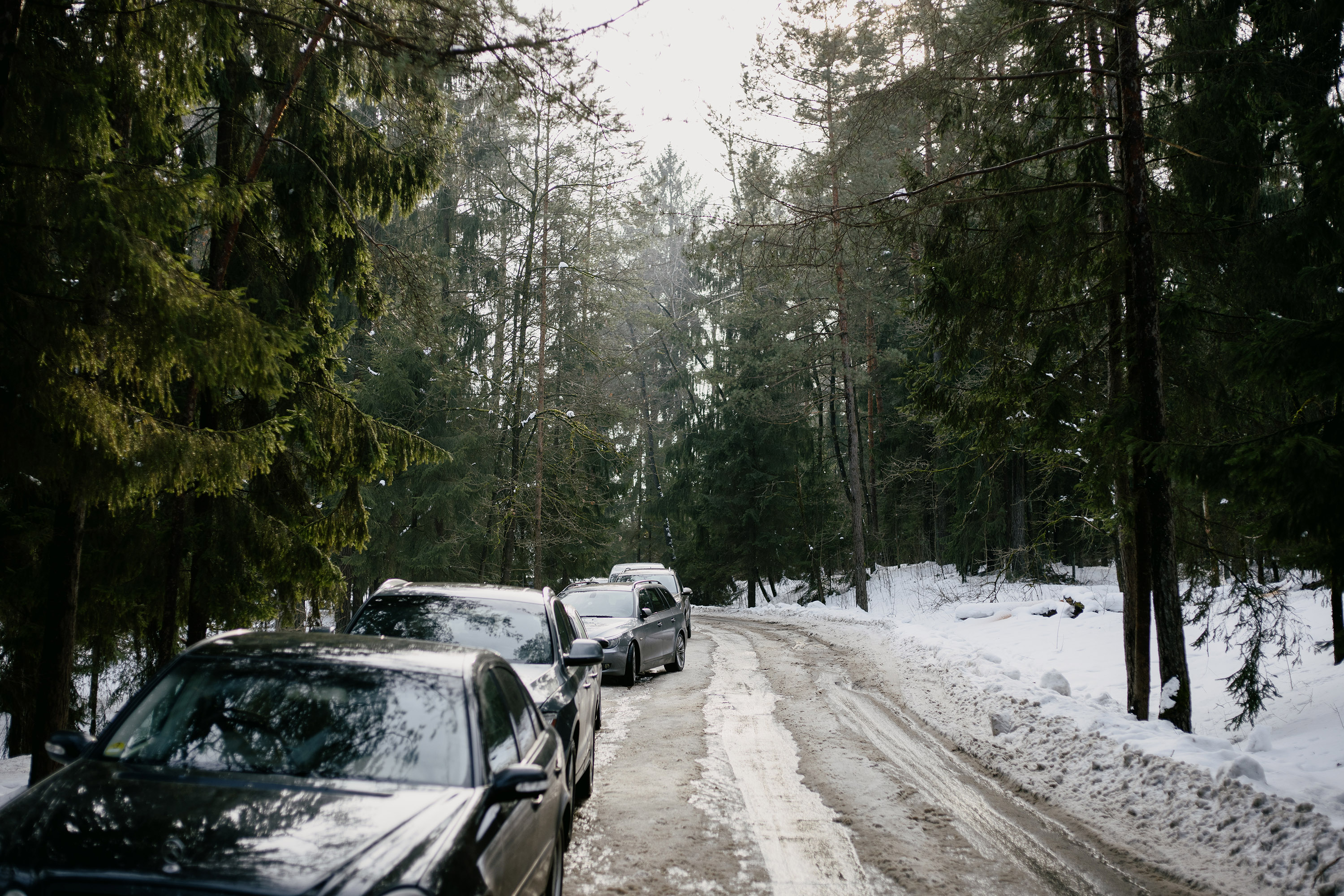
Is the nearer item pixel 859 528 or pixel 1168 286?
pixel 1168 286

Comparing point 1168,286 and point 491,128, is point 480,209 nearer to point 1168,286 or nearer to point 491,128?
point 491,128

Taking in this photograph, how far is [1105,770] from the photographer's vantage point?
751 centimetres

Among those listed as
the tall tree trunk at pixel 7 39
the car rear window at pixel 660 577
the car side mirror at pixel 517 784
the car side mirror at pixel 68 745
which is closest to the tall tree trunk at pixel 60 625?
the tall tree trunk at pixel 7 39

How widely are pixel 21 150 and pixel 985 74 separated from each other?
907cm

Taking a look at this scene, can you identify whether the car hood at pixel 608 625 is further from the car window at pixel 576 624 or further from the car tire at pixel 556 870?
the car tire at pixel 556 870

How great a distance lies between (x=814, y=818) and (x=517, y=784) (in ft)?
11.9

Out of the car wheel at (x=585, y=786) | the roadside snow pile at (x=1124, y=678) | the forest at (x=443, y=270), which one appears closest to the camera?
the forest at (x=443, y=270)

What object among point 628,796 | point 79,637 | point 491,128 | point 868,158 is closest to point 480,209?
point 491,128

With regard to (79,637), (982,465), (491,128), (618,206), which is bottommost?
(79,637)

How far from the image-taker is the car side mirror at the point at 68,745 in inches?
147

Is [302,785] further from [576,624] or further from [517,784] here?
[576,624]

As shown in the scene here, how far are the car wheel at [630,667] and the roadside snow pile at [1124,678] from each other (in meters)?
5.06

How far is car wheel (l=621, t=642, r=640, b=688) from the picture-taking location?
45.1ft

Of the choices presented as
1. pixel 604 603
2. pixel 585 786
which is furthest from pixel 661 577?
pixel 585 786
